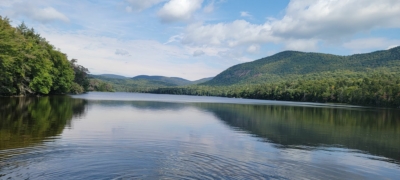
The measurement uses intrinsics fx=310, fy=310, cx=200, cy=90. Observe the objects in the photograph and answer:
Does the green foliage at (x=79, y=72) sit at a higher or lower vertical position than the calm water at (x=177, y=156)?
higher

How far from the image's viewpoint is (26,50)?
2335 inches

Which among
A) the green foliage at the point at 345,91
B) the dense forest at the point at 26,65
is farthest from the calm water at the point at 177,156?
the green foliage at the point at 345,91

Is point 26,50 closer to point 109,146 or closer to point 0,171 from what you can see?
point 109,146

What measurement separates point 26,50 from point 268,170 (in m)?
59.6

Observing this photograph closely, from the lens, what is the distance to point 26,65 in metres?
55.4

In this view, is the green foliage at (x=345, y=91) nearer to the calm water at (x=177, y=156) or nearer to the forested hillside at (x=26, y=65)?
the calm water at (x=177, y=156)

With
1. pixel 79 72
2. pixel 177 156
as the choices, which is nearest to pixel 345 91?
pixel 79 72

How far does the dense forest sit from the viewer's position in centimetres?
4628

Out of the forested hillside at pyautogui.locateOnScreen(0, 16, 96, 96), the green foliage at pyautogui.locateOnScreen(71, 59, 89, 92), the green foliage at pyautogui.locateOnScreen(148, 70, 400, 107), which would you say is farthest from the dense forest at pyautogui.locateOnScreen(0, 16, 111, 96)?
the green foliage at pyautogui.locateOnScreen(148, 70, 400, 107)

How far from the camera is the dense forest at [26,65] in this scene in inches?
1822

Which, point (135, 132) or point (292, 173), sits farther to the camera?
point (135, 132)

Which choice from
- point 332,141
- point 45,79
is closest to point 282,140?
point 332,141

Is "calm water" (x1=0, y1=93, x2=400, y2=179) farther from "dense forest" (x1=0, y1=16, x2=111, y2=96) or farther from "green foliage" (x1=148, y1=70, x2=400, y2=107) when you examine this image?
"green foliage" (x1=148, y1=70, x2=400, y2=107)

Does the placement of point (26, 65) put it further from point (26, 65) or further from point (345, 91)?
point (345, 91)
